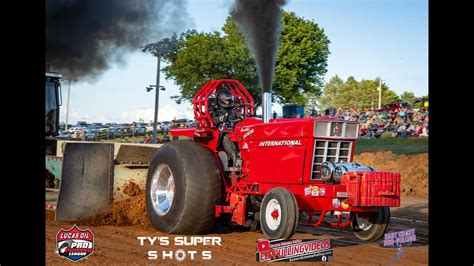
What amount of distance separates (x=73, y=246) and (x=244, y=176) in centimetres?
254

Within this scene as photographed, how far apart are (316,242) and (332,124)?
4.84ft

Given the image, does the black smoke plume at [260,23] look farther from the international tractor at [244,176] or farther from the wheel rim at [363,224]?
the wheel rim at [363,224]

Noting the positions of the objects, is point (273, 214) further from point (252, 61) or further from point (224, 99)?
point (252, 61)

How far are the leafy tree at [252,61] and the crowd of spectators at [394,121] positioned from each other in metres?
1.53

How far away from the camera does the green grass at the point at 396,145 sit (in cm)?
1692

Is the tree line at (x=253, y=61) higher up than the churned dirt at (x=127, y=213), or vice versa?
the tree line at (x=253, y=61)

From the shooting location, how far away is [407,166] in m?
16.6

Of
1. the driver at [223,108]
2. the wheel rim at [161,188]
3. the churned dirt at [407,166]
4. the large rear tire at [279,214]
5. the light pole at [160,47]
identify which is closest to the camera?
the large rear tire at [279,214]

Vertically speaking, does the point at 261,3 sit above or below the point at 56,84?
above

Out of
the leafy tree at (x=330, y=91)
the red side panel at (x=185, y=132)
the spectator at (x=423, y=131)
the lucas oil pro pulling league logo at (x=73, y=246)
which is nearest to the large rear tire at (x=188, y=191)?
the red side panel at (x=185, y=132)

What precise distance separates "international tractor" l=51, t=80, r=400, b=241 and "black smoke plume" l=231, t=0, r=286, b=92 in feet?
8.34

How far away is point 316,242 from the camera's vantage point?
6734 mm
